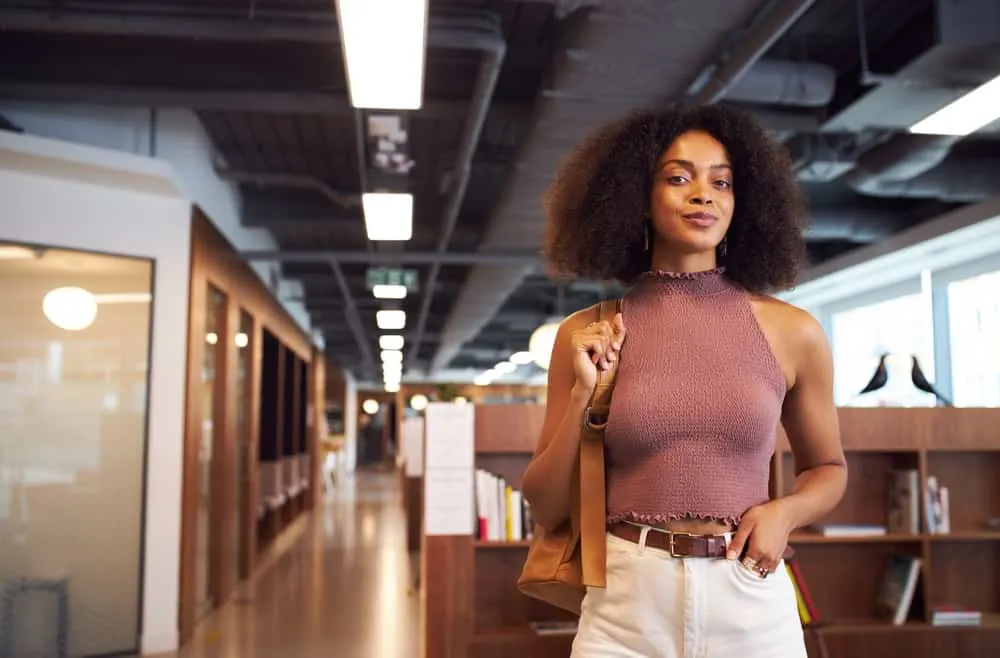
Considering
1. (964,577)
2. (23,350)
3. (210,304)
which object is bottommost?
(964,577)

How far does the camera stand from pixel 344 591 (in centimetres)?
702

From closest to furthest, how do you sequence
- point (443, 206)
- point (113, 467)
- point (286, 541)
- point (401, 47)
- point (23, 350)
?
point (401, 47), point (23, 350), point (113, 467), point (443, 206), point (286, 541)

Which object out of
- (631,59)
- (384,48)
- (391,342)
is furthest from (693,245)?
(391,342)

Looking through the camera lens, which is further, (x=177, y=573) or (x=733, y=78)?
(x=177, y=573)


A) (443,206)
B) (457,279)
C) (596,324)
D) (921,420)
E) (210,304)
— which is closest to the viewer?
(596,324)

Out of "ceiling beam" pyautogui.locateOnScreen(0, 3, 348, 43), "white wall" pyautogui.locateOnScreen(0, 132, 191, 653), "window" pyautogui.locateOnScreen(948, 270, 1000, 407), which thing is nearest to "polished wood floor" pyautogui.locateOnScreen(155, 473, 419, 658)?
"white wall" pyautogui.locateOnScreen(0, 132, 191, 653)

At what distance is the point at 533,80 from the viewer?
518 centimetres

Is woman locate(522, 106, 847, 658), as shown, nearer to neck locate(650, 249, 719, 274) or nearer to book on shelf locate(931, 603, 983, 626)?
neck locate(650, 249, 719, 274)

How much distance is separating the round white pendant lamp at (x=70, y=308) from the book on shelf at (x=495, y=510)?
2.52 meters

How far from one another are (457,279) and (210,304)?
562 cm

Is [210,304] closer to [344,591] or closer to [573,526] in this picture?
[344,591]

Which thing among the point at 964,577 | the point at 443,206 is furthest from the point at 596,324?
the point at 443,206

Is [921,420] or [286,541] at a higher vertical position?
[921,420]

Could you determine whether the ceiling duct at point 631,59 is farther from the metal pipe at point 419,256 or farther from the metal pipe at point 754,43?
the metal pipe at point 419,256
